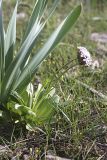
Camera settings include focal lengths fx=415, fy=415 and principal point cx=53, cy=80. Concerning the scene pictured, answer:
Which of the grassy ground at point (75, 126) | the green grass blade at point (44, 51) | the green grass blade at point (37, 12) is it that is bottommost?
the grassy ground at point (75, 126)

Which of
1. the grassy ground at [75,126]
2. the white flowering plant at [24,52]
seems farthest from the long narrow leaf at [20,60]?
the grassy ground at [75,126]

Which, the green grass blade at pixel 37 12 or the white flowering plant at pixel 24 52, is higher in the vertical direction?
the green grass blade at pixel 37 12

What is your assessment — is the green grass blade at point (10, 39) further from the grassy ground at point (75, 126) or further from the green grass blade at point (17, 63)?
the grassy ground at point (75, 126)

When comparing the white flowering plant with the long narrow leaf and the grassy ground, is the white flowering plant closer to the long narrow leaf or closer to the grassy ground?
the long narrow leaf

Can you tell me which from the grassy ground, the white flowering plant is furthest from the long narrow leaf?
the grassy ground

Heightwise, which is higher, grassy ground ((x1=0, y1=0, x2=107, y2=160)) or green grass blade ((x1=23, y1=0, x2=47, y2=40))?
green grass blade ((x1=23, y1=0, x2=47, y2=40))

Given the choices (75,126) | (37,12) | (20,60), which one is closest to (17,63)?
(20,60)

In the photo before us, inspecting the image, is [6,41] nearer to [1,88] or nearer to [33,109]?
[1,88]

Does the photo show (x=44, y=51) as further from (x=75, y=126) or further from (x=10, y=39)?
(x=75, y=126)
